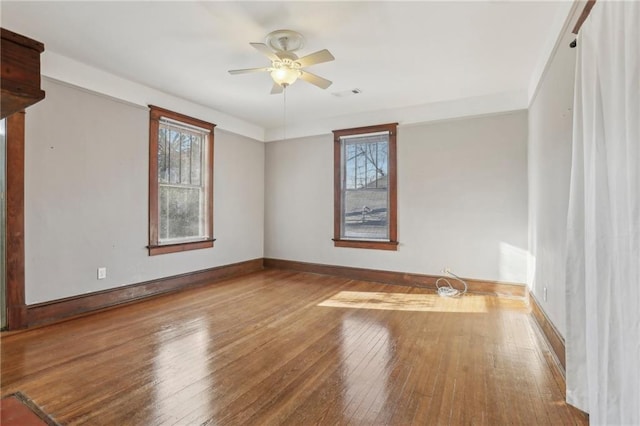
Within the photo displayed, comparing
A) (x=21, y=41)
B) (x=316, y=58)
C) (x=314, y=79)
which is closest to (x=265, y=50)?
(x=316, y=58)

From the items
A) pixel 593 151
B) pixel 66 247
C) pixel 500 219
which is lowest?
pixel 66 247

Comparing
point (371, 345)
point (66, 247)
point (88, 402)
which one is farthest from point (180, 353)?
point (66, 247)

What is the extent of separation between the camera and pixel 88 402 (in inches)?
73.9

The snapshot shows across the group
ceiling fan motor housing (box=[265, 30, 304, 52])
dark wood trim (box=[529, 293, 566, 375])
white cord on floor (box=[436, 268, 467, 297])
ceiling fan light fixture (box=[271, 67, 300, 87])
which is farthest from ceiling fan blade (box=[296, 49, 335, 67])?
white cord on floor (box=[436, 268, 467, 297])

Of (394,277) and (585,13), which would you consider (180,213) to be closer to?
(394,277)

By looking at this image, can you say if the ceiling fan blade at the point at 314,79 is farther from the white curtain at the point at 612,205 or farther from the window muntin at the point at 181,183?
the window muntin at the point at 181,183

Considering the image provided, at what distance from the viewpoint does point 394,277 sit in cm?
490

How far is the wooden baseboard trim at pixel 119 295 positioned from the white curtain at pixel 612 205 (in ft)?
14.3

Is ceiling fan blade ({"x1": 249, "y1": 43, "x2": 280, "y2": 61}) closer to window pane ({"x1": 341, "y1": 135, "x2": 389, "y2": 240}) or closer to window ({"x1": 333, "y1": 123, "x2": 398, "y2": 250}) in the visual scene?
window ({"x1": 333, "y1": 123, "x2": 398, "y2": 250})

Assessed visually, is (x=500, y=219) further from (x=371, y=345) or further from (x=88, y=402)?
(x=88, y=402)

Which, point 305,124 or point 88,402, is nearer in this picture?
point 88,402

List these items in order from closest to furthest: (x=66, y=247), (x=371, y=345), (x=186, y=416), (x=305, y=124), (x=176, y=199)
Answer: (x=186, y=416), (x=371, y=345), (x=66, y=247), (x=176, y=199), (x=305, y=124)

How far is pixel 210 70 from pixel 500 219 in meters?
4.12

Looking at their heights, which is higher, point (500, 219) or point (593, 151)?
point (593, 151)
